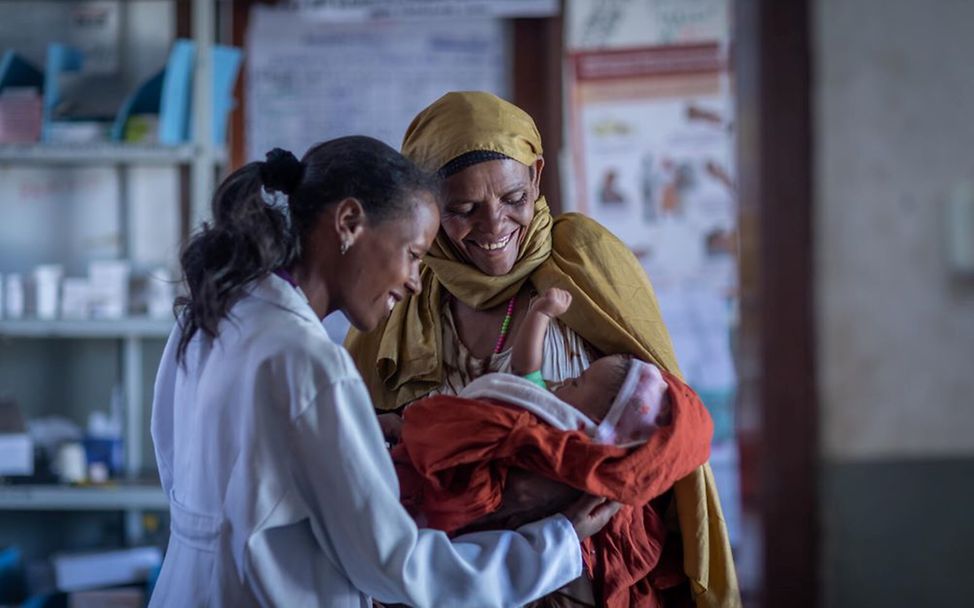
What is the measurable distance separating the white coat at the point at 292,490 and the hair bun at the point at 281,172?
161mm

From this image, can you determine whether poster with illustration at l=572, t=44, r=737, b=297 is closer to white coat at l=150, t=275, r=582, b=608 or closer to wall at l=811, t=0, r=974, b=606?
white coat at l=150, t=275, r=582, b=608

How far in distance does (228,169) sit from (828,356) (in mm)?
3347

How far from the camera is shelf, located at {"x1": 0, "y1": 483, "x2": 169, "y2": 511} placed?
11.6 ft

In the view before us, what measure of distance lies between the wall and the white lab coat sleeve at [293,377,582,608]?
54cm

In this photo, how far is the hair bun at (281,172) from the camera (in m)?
1.49

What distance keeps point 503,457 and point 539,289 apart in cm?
44

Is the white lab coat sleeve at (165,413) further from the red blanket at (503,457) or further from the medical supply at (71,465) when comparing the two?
the medical supply at (71,465)

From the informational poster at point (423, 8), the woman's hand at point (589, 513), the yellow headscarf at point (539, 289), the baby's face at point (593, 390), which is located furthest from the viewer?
the informational poster at point (423, 8)

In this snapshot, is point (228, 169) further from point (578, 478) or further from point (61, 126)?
point (578, 478)

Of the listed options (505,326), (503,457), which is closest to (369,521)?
(503,457)

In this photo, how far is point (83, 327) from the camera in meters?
3.67

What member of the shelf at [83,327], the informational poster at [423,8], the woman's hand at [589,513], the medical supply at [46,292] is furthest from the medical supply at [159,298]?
the woman's hand at [589,513]

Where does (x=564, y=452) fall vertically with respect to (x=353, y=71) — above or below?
below

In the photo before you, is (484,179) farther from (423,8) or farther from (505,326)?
(423,8)
